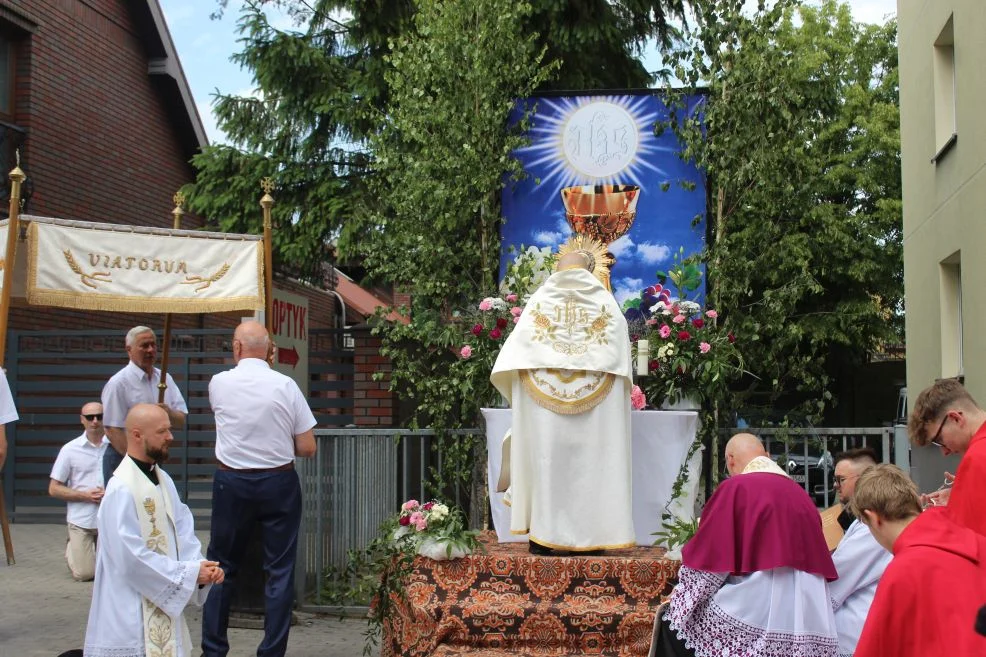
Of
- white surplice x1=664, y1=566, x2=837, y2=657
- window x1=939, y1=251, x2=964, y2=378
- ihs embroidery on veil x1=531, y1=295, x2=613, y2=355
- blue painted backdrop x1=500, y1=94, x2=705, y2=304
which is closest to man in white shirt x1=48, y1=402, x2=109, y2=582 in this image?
blue painted backdrop x1=500, y1=94, x2=705, y2=304

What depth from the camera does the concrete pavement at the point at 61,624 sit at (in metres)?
7.04

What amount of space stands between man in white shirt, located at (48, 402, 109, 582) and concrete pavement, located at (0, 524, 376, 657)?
0.67ft

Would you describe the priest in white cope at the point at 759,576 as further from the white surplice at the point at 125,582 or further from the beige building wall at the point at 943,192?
the beige building wall at the point at 943,192

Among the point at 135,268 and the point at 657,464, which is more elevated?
the point at 135,268

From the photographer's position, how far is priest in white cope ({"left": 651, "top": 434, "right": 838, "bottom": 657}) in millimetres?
4996

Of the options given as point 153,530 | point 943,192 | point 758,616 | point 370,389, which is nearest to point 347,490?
point 153,530

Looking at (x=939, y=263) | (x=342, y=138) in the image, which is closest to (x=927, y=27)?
(x=939, y=263)

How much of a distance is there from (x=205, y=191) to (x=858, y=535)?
32.8 ft

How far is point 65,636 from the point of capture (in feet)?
23.7

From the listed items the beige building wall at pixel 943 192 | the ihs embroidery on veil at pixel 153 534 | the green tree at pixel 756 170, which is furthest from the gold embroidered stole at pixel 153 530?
the beige building wall at pixel 943 192

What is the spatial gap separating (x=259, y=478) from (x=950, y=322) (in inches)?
305

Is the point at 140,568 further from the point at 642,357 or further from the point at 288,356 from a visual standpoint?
the point at 642,357

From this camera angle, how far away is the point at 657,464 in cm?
754

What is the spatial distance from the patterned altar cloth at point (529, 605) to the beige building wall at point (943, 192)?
4.50 metres
